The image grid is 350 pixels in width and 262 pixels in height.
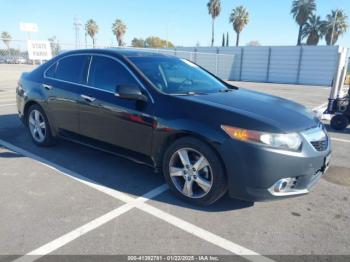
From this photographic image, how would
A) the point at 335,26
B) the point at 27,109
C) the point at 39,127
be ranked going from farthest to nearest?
the point at 335,26 < the point at 27,109 < the point at 39,127

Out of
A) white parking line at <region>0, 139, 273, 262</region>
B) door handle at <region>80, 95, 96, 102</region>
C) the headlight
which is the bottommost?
white parking line at <region>0, 139, 273, 262</region>

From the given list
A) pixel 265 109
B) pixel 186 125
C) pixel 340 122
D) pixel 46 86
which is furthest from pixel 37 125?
pixel 340 122

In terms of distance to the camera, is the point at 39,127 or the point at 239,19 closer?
the point at 39,127

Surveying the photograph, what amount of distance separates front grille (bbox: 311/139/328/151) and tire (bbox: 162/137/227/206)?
993 mm

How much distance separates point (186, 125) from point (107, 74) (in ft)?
4.92

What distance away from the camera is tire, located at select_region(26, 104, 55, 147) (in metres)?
5.04

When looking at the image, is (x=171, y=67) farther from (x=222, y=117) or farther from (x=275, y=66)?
(x=275, y=66)

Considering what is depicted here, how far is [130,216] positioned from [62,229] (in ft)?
2.14

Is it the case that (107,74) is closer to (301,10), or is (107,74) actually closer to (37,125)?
(37,125)

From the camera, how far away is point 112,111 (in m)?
3.90

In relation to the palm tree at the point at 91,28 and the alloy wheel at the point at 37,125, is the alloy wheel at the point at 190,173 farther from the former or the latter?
the palm tree at the point at 91,28

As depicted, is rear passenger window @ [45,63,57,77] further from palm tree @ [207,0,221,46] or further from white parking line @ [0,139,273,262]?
palm tree @ [207,0,221,46]

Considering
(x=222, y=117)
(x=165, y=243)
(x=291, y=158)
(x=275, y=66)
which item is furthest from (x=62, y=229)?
(x=275, y=66)

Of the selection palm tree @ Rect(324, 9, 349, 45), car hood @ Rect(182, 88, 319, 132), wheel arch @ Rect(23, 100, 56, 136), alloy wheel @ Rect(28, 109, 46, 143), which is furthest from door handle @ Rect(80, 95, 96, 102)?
palm tree @ Rect(324, 9, 349, 45)
